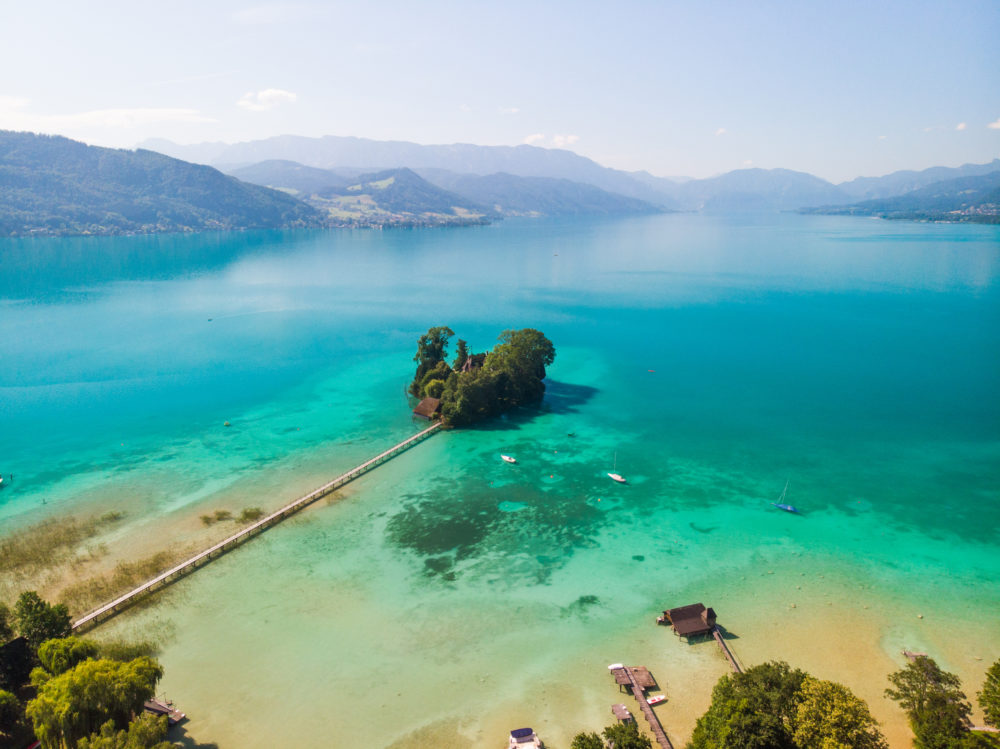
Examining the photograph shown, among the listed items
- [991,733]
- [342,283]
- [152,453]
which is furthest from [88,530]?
[342,283]

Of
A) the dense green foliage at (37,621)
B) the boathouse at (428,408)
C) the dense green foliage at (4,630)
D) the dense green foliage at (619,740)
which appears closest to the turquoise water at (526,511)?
the boathouse at (428,408)

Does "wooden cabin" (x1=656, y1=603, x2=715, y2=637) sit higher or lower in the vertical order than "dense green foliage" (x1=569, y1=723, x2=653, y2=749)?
lower

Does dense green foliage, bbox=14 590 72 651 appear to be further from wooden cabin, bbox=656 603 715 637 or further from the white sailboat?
the white sailboat

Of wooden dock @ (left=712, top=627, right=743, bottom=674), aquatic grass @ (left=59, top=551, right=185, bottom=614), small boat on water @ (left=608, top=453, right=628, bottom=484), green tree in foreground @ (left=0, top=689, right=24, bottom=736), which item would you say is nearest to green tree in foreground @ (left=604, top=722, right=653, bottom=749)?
wooden dock @ (left=712, top=627, right=743, bottom=674)

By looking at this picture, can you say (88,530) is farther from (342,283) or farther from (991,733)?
(342,283)

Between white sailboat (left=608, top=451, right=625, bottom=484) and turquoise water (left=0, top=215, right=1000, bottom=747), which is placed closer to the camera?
turquoise water (left=0, top=215, right=1000, bottom=747)
